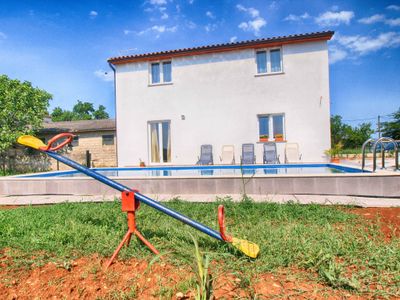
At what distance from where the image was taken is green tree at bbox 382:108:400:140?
4019cm

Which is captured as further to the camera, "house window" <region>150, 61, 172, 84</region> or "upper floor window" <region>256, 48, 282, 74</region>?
"house window" <region>150, 61, 172, 84</region>

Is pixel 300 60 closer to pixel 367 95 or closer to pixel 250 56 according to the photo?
pixel 250 56

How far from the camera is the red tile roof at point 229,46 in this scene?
475 inches

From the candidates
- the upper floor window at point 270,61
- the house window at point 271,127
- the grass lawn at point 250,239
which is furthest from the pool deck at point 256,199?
the upper floor window at point 270,61

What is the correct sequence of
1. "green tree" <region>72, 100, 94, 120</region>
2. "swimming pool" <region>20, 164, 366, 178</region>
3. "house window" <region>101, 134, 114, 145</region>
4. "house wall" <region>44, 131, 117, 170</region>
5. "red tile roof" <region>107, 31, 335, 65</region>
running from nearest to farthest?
"swimming pool" <region>20, 164, 366, 178</region>
"red tile roof" <region>107, 31, 335, 65</region>
"house wall" <region>44, 131, 117, 170</region>
"house window" <region>101, 134, 114, 145</region>
"green tree" <region>72, 100, 94, 120</region>

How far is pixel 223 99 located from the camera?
13.3 meters

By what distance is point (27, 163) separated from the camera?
1903cm

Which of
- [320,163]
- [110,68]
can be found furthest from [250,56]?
[110,68]

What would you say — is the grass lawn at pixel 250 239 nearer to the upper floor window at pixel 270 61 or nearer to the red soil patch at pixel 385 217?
the red soil patch at pixel 385 217

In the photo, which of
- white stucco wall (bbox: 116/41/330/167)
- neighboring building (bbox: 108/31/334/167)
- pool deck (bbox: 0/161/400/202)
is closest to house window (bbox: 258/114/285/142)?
neighboring building (bbox: 108/31/334/167)

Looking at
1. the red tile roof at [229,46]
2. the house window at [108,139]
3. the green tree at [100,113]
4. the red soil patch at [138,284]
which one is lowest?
the red soil patch at [138,284]

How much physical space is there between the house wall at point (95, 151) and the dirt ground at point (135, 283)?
17.7 meters

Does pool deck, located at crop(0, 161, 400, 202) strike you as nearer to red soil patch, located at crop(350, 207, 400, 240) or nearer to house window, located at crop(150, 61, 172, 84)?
red soil patch, located at crop(350, 207, 400, 240)

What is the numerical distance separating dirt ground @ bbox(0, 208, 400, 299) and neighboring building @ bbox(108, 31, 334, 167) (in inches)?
429
